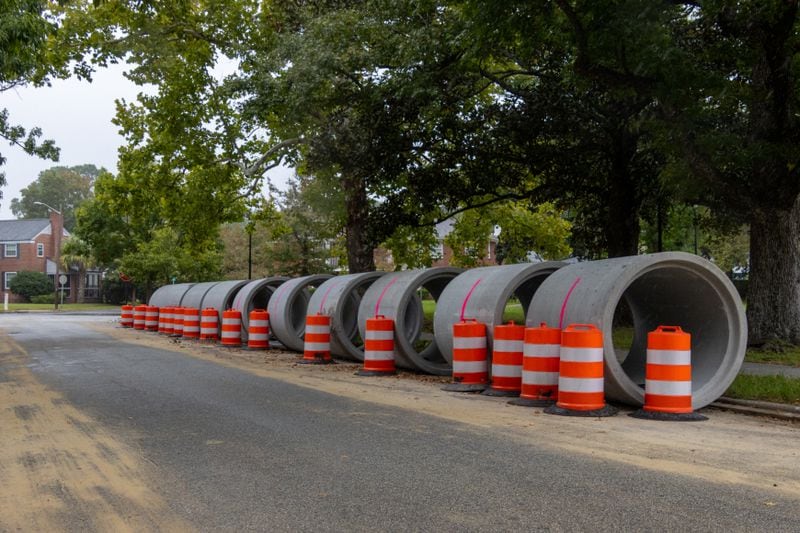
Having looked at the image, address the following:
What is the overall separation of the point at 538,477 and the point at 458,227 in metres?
26.7

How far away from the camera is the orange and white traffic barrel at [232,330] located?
19781 mm

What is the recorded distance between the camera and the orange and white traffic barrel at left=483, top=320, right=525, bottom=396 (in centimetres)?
1029

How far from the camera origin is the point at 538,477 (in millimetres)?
5652

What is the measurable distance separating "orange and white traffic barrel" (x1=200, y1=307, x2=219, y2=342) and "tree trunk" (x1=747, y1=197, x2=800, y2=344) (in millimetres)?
13865

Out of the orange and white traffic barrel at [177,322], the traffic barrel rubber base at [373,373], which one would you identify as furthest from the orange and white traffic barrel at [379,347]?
the orange and white traffic barrel at [177,322]

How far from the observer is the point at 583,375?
859 cm

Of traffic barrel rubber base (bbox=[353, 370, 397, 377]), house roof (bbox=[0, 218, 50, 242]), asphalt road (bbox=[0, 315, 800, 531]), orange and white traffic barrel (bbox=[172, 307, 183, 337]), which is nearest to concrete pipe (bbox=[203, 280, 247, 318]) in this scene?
orange and white traffic barrel (bbox=[172, 307, 183, 337])

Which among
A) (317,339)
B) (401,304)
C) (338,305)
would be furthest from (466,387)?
(338,305)

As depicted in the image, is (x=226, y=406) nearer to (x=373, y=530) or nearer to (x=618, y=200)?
(x=373, y=530)

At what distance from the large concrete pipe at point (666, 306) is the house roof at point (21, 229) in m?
71.2

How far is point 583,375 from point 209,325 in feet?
49.4

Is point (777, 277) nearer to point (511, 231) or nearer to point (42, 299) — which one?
point (511, 231)

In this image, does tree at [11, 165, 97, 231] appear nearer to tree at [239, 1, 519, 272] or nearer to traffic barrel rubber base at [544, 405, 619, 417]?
tree at [239, 1, 519, 272]

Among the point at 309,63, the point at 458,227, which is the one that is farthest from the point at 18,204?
the point at 309,63
